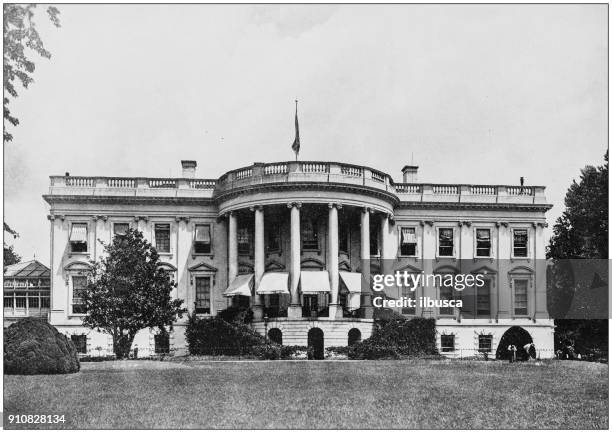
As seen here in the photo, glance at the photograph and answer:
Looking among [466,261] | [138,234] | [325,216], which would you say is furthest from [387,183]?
[138,234]

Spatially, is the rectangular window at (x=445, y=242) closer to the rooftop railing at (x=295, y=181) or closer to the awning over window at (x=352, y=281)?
the rooftop railing at (x=295, y=181)

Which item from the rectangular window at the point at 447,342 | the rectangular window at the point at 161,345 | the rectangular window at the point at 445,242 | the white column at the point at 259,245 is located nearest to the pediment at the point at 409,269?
the rectangular window at the point at 445,242

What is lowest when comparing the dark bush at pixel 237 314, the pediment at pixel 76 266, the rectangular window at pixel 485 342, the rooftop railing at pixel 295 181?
the rectangular window at pixel 485 342

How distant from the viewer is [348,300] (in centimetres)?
3784

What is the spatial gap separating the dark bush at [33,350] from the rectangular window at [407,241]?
75.2ft

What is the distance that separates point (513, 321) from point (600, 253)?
655 inches

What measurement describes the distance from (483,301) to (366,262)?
8.08m

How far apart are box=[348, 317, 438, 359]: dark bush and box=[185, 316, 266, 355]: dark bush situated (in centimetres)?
459

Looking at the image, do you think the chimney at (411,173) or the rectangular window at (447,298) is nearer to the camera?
the rectangular window at (447,298)

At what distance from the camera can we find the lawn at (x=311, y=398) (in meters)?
16.0

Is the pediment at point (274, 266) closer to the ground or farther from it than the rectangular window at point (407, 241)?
closer to the ground

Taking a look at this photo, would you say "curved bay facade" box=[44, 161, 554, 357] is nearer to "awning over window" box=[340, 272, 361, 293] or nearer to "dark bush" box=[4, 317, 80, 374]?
"awning over window" box=[340, 272, 361, 293]

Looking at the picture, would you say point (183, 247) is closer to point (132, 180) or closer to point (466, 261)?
point (132, 180)

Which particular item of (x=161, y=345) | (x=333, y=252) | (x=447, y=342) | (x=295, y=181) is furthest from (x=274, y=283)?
(x=447, y=342)
